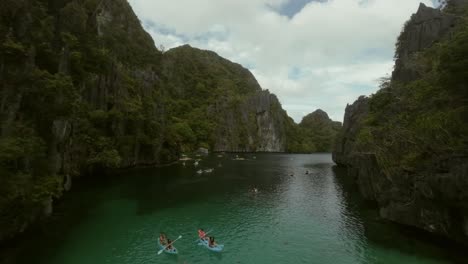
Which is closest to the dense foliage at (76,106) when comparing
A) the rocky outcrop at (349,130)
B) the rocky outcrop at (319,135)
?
the rocky outcrop at (349,130)

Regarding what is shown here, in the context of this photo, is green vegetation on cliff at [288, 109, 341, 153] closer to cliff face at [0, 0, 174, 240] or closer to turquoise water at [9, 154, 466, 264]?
turquoise water at [9, 154, 466, 264]

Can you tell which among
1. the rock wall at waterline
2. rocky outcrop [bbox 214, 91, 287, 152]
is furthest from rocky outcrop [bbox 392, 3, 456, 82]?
rocky outcrop [bbox 214, 91, 287, 152]

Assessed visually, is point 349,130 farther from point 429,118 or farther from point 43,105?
point 43,105

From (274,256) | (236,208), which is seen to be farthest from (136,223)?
(274,256)

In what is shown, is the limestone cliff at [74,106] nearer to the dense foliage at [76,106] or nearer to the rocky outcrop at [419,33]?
the dense foliage at [76,106]

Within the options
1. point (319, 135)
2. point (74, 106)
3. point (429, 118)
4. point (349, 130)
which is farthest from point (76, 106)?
point (319, 135)

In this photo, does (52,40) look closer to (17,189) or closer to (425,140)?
(17,189)
